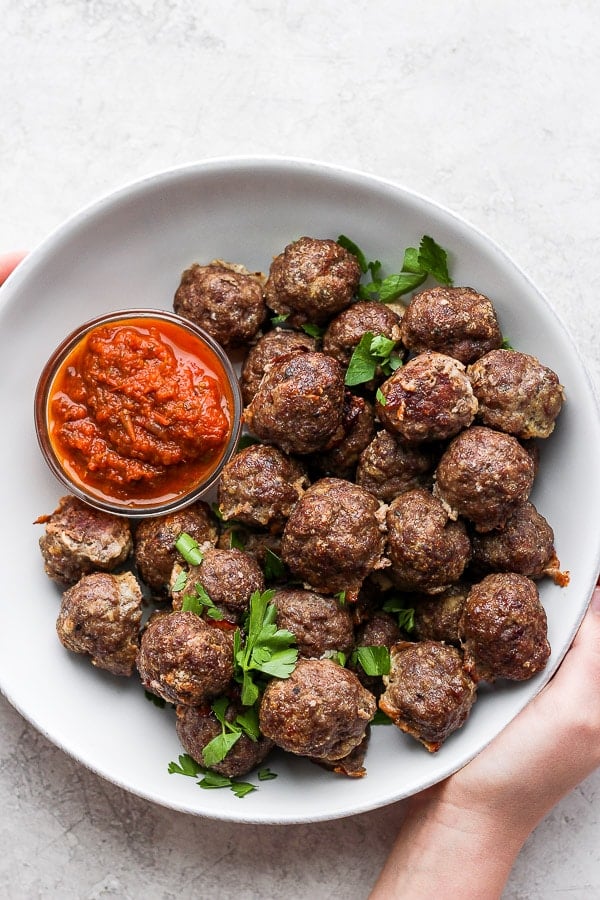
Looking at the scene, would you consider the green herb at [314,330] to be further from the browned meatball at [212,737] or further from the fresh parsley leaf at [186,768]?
the fresh parsley leaf at [186,768]

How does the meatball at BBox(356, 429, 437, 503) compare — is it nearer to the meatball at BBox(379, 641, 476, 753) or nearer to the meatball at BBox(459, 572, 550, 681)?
the meatball at BBox(459, 572, 550, 681)

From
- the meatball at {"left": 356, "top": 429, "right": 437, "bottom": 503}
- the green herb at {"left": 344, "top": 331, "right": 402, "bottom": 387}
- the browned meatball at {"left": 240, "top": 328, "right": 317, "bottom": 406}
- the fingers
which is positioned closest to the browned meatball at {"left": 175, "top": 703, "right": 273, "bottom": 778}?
the meatball at {"left": 356, "top": 429, "right": 437, "bottom": 503}

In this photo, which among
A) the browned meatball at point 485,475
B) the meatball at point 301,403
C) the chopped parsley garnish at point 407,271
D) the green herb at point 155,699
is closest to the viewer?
the browned meatball at point 485,475

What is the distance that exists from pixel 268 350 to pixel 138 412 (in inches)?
29.7

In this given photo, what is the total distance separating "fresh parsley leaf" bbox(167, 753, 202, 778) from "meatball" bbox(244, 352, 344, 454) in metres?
1.72

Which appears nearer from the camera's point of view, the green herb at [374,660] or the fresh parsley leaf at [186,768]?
the green herb at [374,660]

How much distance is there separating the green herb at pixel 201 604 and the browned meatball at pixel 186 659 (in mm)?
69

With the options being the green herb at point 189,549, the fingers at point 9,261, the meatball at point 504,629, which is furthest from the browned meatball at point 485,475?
the fingers at point 9,261

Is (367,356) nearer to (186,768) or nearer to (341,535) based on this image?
(341,535)

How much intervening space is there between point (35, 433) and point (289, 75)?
8.33ft

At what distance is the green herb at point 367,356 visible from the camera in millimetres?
4082

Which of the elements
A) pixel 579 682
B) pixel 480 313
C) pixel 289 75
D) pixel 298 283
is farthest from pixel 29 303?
pixel 579 682

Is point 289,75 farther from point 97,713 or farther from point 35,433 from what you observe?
point 97,713

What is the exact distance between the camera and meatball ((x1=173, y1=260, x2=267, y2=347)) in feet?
13.9
